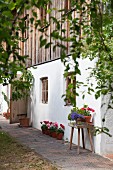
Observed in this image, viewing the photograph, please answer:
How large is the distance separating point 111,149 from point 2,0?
6.08m

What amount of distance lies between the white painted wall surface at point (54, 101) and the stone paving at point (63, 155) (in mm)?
364

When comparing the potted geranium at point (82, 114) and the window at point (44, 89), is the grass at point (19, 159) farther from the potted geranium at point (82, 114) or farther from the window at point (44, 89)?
the window at point (44, 89)

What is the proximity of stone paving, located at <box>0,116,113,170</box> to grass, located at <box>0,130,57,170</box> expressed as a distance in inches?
7.4

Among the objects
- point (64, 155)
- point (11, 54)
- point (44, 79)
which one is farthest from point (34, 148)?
point (11, 54)

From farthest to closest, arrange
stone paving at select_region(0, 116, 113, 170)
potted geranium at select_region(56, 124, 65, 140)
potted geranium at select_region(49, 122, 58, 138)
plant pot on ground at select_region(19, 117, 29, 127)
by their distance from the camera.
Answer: plant pot on ground at select_region(19, 117, 29, 127) < potted geranium at select_region(49, 122, 58, 138) < potted geranium at select_region(56, 124, 65, 140) < stone paving at select_region(0, 116, 113, 170)

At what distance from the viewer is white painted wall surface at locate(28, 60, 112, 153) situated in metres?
7.87

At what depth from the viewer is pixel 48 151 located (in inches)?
302

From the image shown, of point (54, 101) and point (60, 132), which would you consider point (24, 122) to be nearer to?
point (54, 101)

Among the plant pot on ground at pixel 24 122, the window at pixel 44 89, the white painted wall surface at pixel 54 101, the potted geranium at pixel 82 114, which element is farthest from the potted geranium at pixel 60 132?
the plant pot on ground at pixel 24 122

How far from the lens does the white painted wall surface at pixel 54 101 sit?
310 inches

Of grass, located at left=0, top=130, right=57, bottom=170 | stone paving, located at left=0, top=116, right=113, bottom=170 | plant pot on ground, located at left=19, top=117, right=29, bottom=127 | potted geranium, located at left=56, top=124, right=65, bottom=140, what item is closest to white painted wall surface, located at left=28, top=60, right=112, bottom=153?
potted geranium, located at left=56, top=124, right=65, bottom=140

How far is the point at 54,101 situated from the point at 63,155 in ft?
11.7

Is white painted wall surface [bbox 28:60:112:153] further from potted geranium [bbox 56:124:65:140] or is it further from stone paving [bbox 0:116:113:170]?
stone paving [bbox 0:116:113:170]

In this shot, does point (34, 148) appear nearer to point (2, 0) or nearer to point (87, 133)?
point (87, 133)
